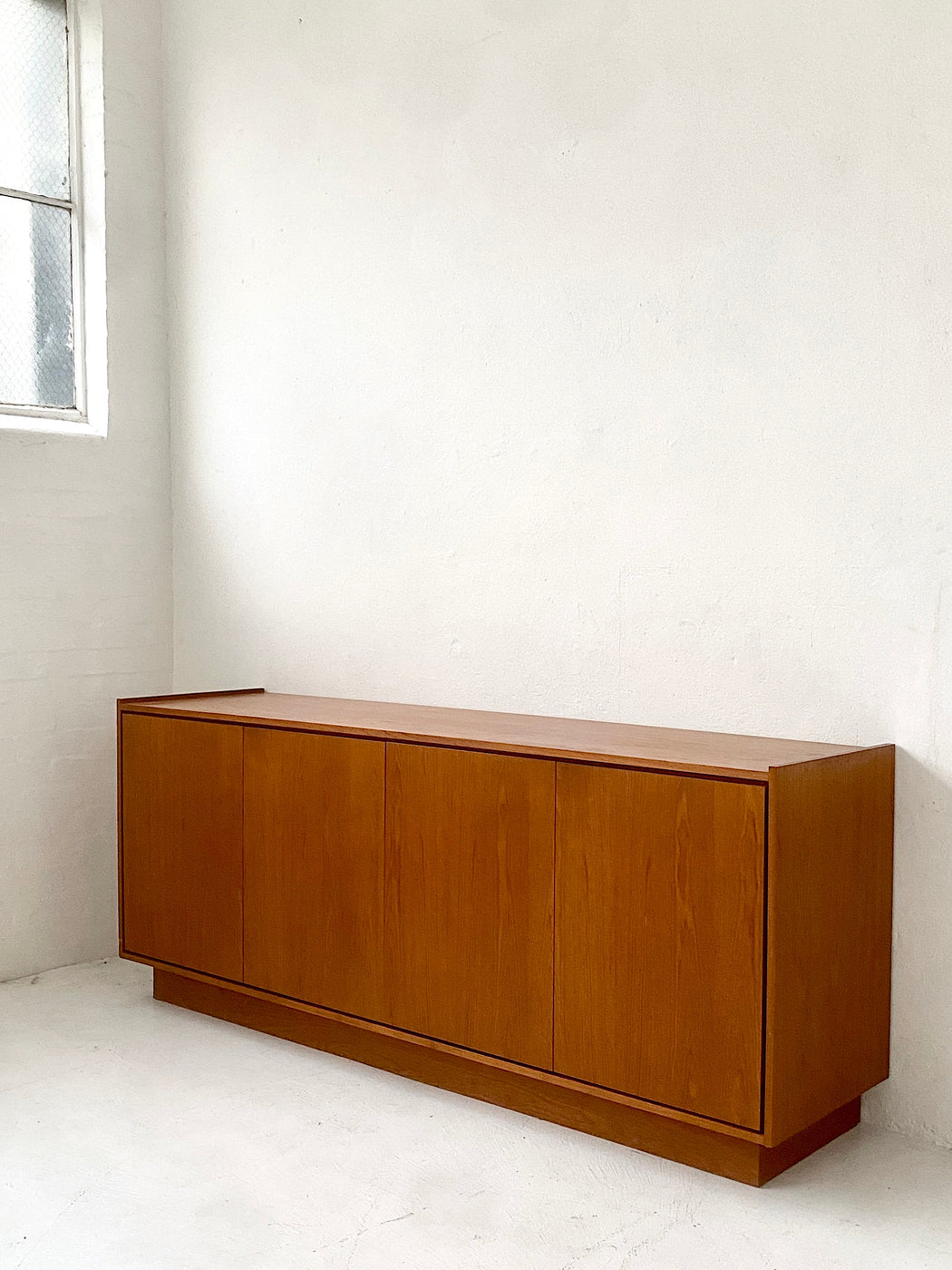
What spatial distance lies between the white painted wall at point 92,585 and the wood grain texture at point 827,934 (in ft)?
8.01

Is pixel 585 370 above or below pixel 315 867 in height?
above

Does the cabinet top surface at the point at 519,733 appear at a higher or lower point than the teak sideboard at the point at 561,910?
higher

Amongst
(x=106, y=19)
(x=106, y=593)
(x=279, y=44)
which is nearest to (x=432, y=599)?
(x=106, y=593)

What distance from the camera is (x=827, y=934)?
2.43 m

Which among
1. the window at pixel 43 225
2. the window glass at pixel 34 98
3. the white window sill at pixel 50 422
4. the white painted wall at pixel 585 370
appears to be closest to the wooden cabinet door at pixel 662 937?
the white painted wall at pixel 585 370

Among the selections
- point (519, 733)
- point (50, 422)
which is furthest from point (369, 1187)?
point (50, 422)

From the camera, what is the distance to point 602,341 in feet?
10.2

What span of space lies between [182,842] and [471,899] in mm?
1014

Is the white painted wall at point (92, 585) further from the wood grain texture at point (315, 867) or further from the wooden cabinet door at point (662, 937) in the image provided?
the wooden cabinet door at point (662, 937)

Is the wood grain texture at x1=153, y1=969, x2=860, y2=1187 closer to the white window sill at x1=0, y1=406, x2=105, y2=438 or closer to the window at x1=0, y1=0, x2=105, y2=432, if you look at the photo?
the white window sill at x1=0, y1=406, x2=105, y2=438

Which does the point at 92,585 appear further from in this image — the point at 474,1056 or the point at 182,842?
the point at 474,1056

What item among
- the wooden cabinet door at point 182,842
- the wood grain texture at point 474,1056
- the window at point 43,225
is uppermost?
the window at point 43,225

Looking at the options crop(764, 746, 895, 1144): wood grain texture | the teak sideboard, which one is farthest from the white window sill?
crop(764, 746, 895, 1144): wood grain texture

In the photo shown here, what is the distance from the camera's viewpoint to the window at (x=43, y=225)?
12.7ft
